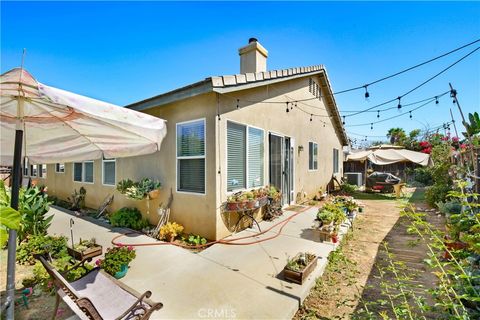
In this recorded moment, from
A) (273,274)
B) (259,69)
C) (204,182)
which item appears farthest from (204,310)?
(259,69)

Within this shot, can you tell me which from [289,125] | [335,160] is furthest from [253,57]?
[335,160]

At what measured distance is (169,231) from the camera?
476 centimetres

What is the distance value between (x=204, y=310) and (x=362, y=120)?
11.1 metres

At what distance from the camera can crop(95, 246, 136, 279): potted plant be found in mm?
3109

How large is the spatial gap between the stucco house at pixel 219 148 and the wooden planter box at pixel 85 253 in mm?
1699

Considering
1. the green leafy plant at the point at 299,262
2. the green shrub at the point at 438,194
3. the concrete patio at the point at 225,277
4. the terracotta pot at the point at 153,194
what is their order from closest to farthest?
the concrete patio at the point at 225,277 < the green leafy plant at the point at 299,262 < the terracotta pot at the point at 153,194 < the green shrub at the point at 438,194

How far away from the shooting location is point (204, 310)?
2.52 metres

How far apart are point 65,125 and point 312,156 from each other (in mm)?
8985

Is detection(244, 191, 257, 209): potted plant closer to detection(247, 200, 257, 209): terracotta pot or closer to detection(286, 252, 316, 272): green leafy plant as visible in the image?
detection(247, 200, 257, 209): terracotta pot

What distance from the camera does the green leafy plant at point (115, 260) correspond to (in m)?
3.11

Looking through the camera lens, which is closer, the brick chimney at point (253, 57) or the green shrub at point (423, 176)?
the brick chimney at point (253, 57)

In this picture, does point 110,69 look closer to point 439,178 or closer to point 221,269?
point 221,269

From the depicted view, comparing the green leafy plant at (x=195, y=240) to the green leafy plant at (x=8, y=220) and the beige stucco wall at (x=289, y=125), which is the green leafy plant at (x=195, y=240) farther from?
the green leafy plant at (x=8, y=220)

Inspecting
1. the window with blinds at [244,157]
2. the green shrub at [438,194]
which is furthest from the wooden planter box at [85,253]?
the green shrub at [438,194]
